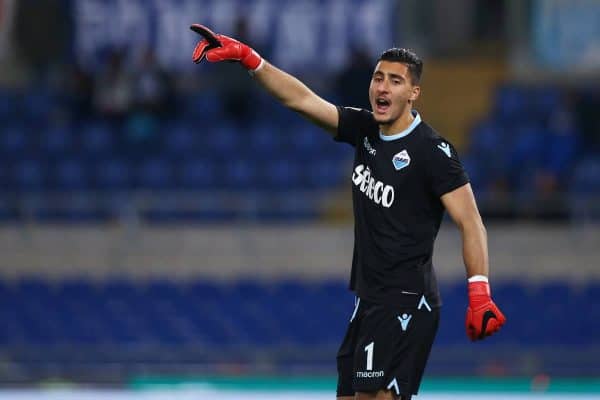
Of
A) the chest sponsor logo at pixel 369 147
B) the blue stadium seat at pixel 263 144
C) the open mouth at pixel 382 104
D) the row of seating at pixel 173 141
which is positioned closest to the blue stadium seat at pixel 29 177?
the row of seating at pixel 173 141

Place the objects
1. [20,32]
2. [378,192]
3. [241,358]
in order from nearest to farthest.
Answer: [378,192], [241,358], [20,32]

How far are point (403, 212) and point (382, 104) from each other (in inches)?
20.6

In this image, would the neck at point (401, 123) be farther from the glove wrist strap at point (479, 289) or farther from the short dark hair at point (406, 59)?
the glove wrist strap at point (479, 289)

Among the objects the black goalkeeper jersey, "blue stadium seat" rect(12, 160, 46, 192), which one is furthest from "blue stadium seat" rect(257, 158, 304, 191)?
the black goalkeeper jersey

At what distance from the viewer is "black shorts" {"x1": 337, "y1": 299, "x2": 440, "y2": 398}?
20.2 feet

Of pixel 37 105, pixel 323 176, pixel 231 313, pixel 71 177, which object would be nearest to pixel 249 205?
pixel 323 176

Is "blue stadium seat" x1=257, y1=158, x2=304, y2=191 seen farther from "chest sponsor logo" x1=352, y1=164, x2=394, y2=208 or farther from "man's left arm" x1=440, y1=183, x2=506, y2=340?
"man's left arm" x1=440, y1=183, x2=506, y2=340

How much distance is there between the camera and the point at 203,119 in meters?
16.4

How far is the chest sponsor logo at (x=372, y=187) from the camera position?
6230 mm

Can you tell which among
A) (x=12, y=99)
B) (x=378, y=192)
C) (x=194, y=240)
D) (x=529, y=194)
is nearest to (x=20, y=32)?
(x=12, y=99)

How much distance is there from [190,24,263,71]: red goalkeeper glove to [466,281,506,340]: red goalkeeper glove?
5.12 feet

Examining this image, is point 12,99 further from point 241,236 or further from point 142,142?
point 241,236

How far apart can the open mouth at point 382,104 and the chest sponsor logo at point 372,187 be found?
0.31 meters

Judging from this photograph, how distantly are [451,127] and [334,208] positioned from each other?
266cm
